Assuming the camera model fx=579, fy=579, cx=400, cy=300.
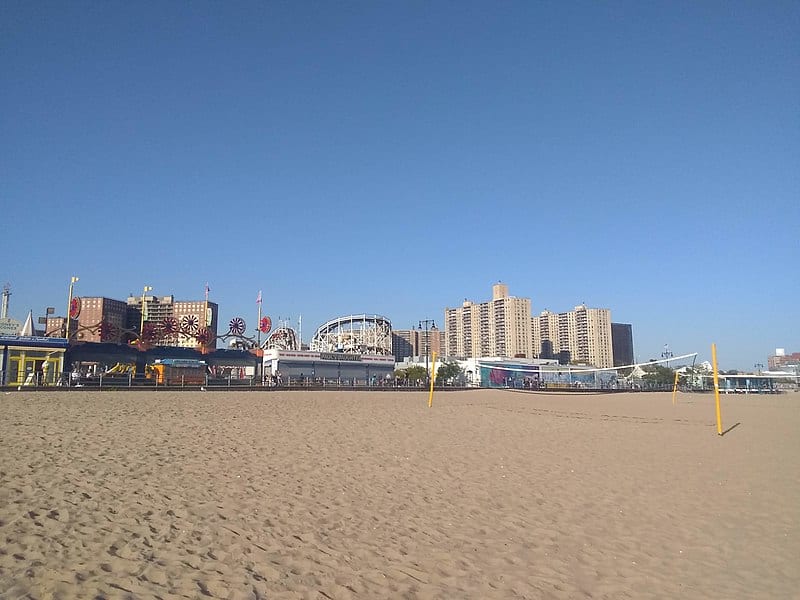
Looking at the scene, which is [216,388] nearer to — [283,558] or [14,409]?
[14,409]

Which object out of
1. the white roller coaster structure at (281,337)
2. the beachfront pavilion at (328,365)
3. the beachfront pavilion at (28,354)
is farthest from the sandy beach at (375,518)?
the white roller coaster structure at (281,337)

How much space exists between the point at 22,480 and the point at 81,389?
3026 centimetres

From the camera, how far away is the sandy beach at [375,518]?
17.9 ft

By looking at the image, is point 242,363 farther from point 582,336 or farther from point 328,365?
point 582,336

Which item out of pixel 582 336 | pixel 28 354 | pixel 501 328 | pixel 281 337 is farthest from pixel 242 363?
pixel 582 336

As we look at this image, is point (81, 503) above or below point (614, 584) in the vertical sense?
above

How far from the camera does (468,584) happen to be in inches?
221

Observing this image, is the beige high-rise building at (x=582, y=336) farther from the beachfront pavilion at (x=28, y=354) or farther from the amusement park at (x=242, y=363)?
the beachfront pavilion at (x=28, y=354)

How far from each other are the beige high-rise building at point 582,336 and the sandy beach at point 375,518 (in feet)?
576

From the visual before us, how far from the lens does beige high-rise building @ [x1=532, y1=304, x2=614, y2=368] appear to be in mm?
183125

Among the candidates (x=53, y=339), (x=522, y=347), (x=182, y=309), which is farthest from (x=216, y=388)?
(x=182, y=309)

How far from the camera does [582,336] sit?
610 feet

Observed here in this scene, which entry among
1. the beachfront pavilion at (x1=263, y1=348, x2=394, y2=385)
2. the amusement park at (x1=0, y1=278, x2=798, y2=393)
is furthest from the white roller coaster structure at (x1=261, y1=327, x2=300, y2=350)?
the beachfront pavilion at (x1=263, y1=348, x2=394, y2=385)

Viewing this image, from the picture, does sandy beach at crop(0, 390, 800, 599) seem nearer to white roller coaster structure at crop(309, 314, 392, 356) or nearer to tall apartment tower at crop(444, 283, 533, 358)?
white roller coaster structure at crop(309, 314, 392, 356)
